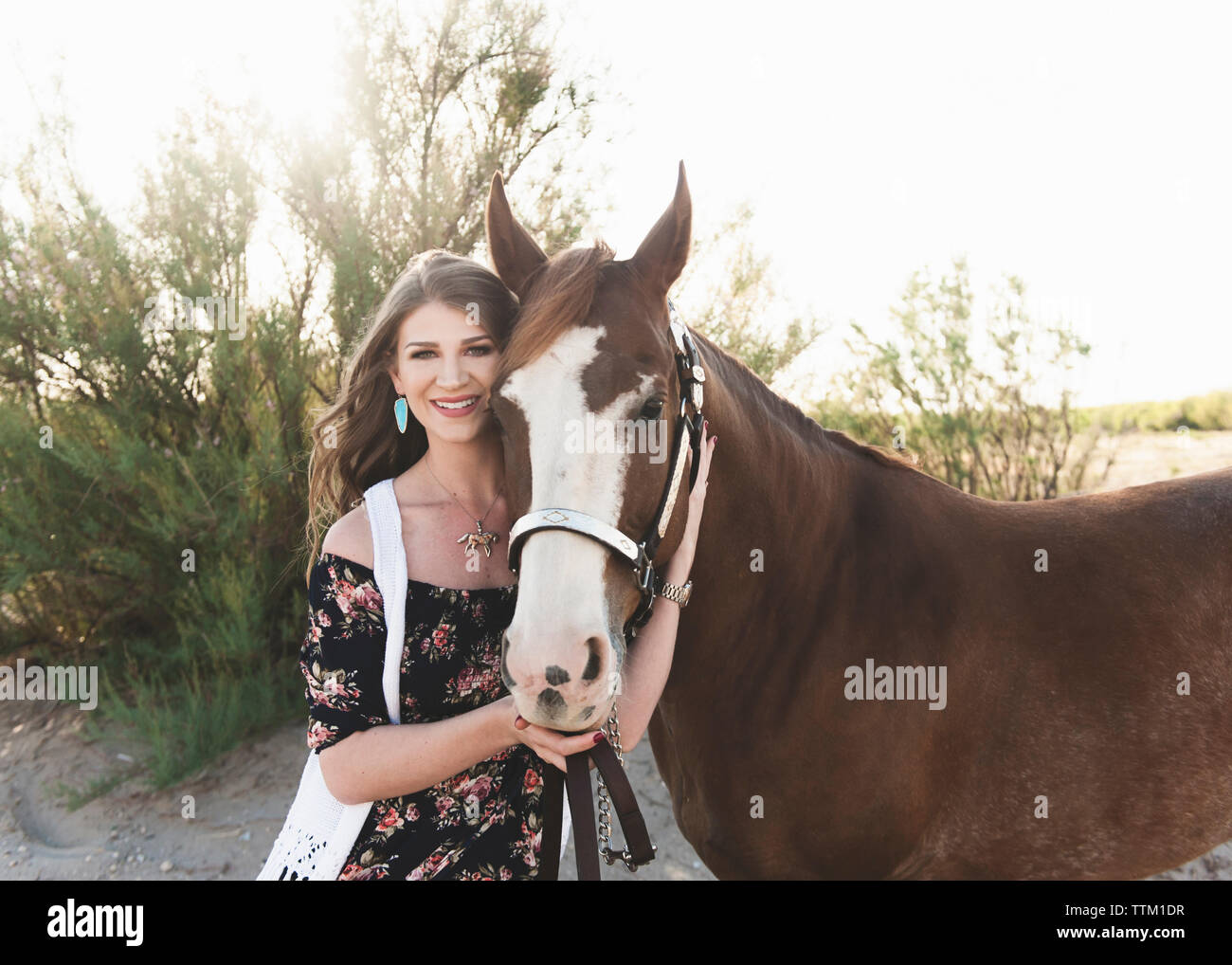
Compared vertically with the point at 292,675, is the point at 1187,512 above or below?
above

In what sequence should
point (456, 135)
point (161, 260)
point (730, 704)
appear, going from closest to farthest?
point (730, 704) → point (161, 260) → point (456, 135)

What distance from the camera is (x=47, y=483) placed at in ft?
15.5

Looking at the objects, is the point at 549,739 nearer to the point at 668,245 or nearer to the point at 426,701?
the point at 426,701

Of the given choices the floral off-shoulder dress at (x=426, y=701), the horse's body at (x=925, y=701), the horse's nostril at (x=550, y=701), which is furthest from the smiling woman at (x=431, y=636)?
the horse's body at (x=925, y=701)

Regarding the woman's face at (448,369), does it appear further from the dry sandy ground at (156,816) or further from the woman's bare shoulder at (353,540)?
the dry sandy ground at (156,816)

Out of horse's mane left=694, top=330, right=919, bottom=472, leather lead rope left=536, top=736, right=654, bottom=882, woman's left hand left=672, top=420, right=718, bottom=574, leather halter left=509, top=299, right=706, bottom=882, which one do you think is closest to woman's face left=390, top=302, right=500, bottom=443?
leather halter left=509, top=299, right=706, bottom=882

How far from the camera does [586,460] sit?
60.1 inches

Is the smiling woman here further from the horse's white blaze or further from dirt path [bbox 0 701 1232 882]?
dirt path [bbox 0 701 1232 882]

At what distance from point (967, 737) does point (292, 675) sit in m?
4.20

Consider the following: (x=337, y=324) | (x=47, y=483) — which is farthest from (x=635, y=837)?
(x=47, y=483)

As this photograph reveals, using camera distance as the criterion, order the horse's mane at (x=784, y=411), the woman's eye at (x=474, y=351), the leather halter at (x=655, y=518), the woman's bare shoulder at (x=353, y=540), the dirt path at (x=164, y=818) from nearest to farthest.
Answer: the leather halter at (x=655, y=518), the woman's bare shoulder at (x=353, y=540), the woman's eye at (x=474, y=351), the horse's mane at (x=784, y=411), the dirt path at (x=164, y=818)

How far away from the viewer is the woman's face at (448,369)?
178cm

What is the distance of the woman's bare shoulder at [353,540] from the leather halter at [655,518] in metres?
0.35
